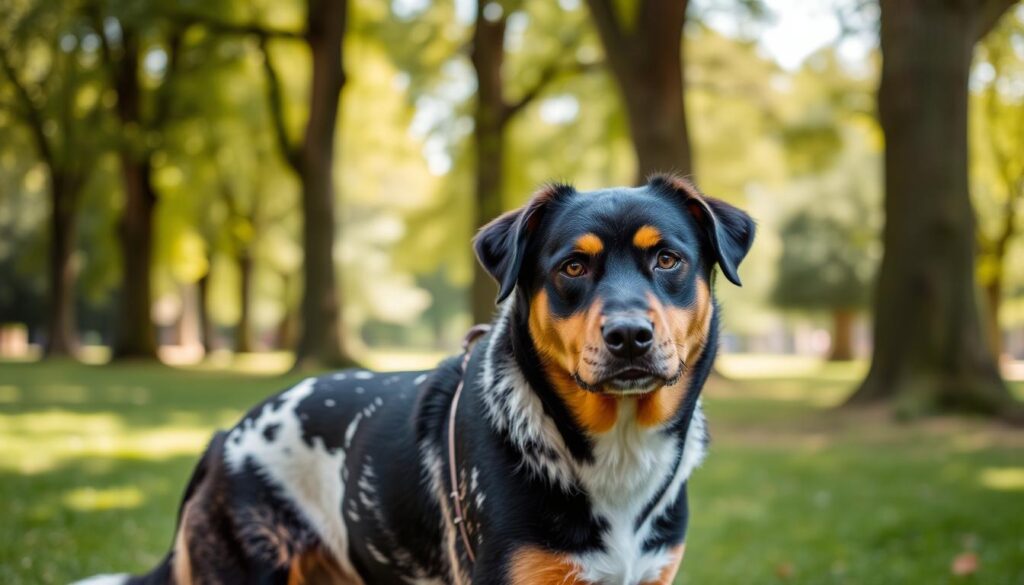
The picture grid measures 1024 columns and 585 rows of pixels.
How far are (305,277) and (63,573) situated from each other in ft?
62.6

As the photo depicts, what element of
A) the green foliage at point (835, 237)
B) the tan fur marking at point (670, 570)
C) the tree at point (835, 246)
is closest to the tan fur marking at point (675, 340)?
the tan fur marking at point (670, 570)

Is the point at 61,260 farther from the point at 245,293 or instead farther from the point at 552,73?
the point at 552,73

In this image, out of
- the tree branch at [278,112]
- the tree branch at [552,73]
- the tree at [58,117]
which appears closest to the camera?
the tree branch at [278,112]

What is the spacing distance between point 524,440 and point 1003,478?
7.52 meters

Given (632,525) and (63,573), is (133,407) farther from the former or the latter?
(632,525)

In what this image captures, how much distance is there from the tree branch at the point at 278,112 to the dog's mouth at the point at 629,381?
23364mm

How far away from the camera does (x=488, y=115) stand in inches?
1019

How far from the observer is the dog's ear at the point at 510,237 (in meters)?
3.73

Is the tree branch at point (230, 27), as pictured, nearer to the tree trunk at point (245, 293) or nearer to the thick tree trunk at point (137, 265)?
the thick tree trunk at point (137, 265)

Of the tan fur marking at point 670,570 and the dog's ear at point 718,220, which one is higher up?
the dog's ear at point 718,220

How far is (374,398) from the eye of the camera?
13.9ft

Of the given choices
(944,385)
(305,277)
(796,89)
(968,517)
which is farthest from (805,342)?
(968,517)

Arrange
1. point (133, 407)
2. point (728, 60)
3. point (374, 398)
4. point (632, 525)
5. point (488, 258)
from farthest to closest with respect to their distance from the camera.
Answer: point (728, 60) < point (133, 407) < point (374, 398) < point (488, 258) < point (632, 525)

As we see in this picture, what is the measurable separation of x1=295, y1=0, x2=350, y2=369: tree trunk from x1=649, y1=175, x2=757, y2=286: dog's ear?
2066 centimetres
